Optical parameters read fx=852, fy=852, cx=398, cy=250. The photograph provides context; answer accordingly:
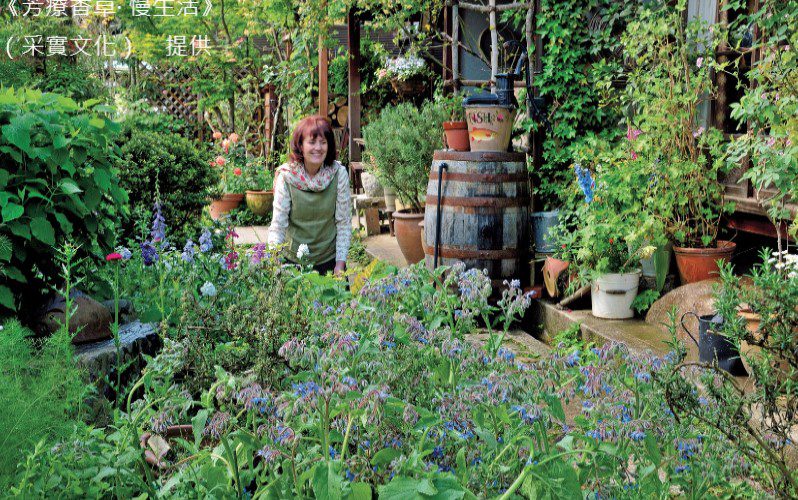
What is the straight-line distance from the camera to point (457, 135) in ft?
19.0

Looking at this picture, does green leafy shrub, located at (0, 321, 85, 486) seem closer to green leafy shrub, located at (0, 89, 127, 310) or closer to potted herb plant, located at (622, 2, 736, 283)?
green leafy shrub, located at (0, 89, 127, 310)

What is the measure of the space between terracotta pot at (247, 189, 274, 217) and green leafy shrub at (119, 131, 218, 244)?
4112 mm

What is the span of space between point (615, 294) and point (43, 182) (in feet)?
10.7

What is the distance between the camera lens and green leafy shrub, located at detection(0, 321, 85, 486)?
5.40 ft

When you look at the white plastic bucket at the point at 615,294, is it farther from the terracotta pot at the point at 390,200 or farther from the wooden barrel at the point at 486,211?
the terracotta pot at the point at 390,200

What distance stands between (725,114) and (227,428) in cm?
425

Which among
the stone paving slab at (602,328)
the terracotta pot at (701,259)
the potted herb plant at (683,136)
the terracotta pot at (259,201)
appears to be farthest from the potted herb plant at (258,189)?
the terracotta pot at (701,259)

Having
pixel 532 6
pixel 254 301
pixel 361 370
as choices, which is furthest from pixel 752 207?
pixel 361 370

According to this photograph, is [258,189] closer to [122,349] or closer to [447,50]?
[447,50]

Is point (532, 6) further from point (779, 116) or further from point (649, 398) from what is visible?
point (649, 398)

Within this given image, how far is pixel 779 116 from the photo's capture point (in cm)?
410

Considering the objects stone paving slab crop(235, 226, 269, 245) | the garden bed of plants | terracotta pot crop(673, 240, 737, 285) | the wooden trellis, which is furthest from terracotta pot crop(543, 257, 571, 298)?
the wooden trellis

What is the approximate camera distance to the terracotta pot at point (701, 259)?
4715mm

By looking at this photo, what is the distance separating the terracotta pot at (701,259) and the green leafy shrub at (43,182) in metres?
3.21
